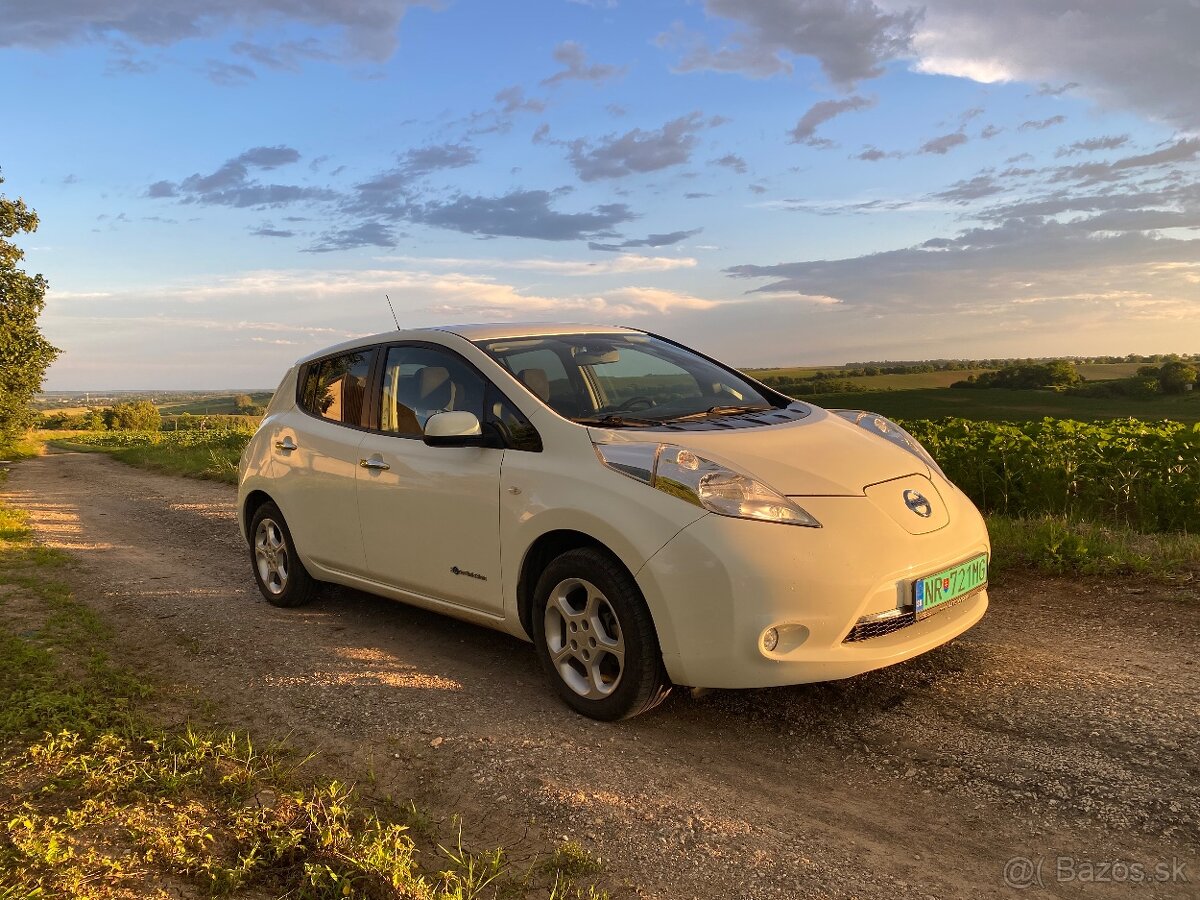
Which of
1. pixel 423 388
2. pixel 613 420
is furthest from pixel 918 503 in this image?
pixel 423 388

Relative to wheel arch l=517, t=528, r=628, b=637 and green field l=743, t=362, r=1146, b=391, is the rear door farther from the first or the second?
green field l=743, t=362, r=1146, b=391

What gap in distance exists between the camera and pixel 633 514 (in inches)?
140

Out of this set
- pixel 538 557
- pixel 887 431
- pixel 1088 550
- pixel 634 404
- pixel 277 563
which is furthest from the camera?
pixel 277 563

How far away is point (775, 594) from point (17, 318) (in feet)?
87.0

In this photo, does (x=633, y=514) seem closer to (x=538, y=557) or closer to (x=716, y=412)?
(x=538, y=557)

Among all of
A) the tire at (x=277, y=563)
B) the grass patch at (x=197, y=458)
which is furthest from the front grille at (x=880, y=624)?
the grass patch at (x=197, y=458)

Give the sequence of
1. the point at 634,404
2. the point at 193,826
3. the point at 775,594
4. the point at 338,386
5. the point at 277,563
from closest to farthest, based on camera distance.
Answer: the point at 193,826 → the point at 775,594 → the point at 634,404 → the point at 338,386 → the point at 277,563

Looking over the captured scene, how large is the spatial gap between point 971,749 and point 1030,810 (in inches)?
18.4

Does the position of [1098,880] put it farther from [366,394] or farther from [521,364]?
[366,394]

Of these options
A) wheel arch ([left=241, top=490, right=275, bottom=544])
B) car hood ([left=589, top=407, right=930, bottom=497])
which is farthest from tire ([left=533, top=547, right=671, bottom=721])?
wheel arch ([left=241, top=490, right=275, bottom=544])

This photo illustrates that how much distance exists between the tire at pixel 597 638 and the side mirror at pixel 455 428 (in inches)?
30.8

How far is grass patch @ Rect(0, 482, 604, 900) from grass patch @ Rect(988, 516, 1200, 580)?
4.52 metres

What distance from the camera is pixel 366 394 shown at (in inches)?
208

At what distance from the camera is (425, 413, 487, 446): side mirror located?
13.6 ft
